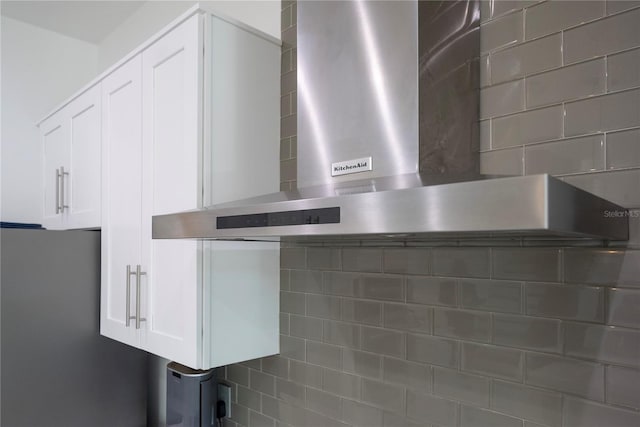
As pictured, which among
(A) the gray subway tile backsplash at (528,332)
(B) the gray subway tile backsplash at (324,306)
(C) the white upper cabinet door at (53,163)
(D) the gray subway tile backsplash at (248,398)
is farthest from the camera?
(C) the white upper cabinet door at (53,163)

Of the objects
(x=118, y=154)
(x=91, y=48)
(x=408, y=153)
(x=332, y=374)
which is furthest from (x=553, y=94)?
(x=91, y=48)

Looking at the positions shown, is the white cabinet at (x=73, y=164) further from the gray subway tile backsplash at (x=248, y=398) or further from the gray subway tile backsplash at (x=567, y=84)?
the gray subway tile backsplash at (x=567, y=84)

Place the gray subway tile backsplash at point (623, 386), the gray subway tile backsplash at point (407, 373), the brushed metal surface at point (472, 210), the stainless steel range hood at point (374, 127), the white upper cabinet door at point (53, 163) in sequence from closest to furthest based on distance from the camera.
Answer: the brushed metal surface at point (472, 210) → the stainless steel range hood at point (374, 127) → the gray subway tile backsplash at point (623, 386) → the gray subway tile backsplash at point (407, 373) → the white upper cabinet door at point (53, 163)

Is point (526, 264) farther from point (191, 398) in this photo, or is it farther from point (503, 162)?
point (191, 398)

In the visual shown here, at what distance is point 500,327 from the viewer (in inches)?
38.4

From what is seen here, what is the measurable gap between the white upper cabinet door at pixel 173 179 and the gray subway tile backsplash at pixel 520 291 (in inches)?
16.0

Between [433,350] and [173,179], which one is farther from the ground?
[173,179]

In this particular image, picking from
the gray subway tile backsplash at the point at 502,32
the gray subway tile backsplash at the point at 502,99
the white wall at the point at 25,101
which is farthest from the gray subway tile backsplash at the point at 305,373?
the white wall at the point at 25,101

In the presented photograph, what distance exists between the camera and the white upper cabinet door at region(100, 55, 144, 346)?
1.54 meters

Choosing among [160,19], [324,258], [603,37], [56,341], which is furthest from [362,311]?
[160,19]

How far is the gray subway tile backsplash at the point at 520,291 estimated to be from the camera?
2.73 ft

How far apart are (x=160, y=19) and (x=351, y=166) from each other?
5.63 ft

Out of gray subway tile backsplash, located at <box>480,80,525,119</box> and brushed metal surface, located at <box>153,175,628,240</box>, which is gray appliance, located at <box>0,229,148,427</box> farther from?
gray subway tile backsplash, located at <box>480,80,525,119</box>

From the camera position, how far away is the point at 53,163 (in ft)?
7.37
